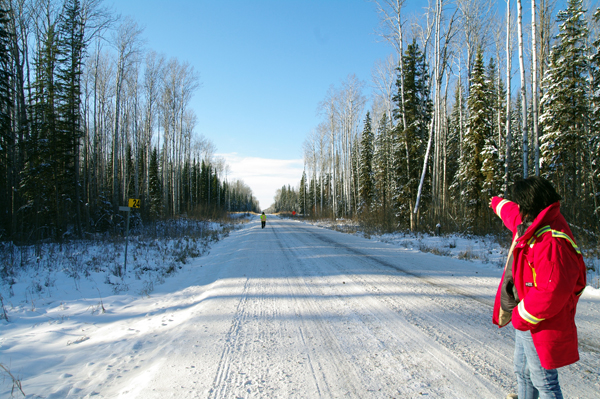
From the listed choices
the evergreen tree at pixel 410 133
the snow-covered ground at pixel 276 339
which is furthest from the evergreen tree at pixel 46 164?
the evergreen tree at pixel 410 133

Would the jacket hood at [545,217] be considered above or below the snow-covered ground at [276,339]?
above

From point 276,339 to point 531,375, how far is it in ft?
8.37

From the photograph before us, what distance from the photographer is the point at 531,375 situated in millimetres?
2000

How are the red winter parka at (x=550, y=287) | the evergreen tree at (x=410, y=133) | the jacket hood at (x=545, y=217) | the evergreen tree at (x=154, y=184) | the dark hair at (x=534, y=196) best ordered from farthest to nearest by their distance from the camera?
the evergreen tree at (x=154, y=184)
the evergreen tree at (x=410, y=133)
the dark hair at (x=534, y=196)
the jacket hood at (x=545, y=217)
the red winter parka at (x=550, y=287)

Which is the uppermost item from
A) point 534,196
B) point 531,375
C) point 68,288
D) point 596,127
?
point 596,127

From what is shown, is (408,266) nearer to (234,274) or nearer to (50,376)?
(234,274)

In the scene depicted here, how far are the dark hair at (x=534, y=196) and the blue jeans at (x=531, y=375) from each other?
863 millimetres

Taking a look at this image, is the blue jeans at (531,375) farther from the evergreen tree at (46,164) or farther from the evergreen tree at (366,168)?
the evergreen tree at (366,168)

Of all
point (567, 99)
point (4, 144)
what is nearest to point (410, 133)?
point (567, 99)

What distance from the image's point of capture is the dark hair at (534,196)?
200cm

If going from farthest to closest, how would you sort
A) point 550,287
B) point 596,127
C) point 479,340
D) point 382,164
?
point 382,164
point 596,127
point 479,340
point 550,287

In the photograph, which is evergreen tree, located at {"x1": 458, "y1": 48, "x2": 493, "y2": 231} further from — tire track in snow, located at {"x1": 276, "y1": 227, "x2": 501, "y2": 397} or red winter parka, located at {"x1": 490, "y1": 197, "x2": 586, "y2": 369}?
red winter parka, located at {"x1": 490, "y1": 197, "x2": 586, "y2": 369}

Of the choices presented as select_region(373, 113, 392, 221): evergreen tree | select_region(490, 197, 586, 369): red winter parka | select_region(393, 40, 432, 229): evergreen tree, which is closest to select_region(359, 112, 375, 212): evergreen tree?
select_region(373, 113, 392, 221): evergreen tree

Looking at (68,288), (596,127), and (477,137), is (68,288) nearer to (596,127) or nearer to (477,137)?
(596,127)
